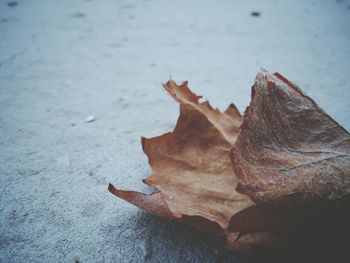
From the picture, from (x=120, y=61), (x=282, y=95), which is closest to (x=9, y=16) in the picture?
(x=120, y=61)

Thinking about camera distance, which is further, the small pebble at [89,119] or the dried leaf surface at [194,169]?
the small pebble at [89,119]

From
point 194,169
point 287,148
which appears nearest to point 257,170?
point 287,148

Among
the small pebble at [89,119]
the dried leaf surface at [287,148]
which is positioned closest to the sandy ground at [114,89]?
the small pebble at [89,119]

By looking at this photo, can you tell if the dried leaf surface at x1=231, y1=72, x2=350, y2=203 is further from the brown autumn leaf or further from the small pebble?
the small pebble

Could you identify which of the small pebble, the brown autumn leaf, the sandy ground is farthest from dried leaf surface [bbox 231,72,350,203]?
the small pebble

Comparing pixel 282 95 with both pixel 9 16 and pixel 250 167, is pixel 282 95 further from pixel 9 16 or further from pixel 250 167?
pixel 9 16

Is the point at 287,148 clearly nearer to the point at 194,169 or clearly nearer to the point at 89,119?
the point at 194,169

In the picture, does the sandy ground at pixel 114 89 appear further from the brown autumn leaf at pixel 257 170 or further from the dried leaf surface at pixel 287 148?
the dried leaf surface at pixel 287 148
